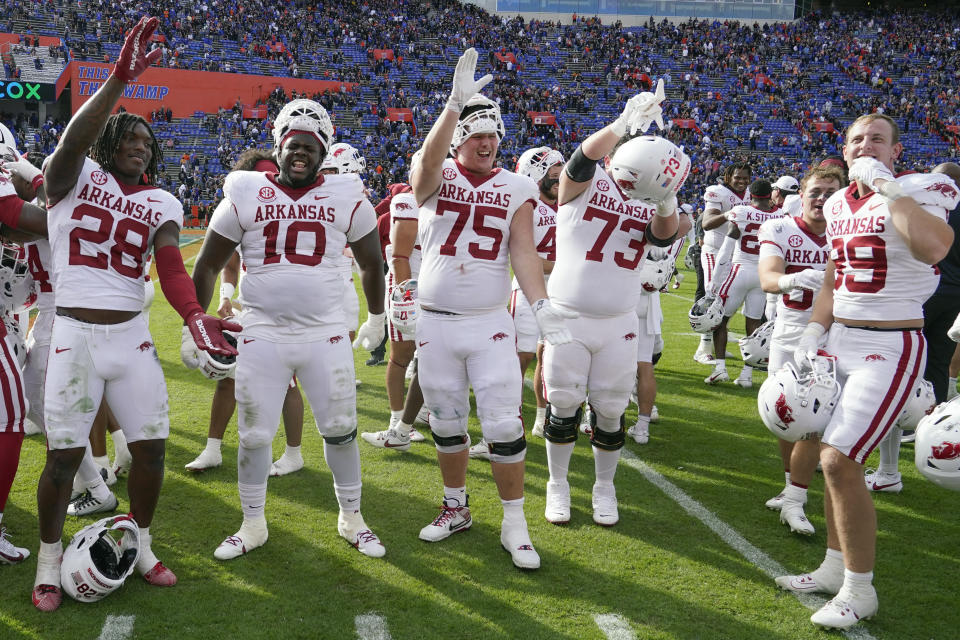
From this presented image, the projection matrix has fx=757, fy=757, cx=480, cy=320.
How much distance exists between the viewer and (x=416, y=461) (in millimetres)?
5461

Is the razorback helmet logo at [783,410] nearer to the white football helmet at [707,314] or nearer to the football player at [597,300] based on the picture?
the football player at [597,300]

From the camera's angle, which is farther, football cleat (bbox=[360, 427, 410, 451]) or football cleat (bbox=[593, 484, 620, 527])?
football cleat (bbox=[360, 427, 410, 451])

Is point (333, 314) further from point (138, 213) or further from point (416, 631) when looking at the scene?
point (416, 631)

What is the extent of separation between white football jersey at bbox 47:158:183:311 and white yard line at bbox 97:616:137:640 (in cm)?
135

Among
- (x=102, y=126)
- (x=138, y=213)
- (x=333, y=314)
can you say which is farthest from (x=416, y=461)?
(x=102, y=126)

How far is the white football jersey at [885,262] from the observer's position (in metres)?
3.34

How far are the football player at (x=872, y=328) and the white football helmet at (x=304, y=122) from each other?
2.52 m

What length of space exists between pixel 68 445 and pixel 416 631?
173 centimetres

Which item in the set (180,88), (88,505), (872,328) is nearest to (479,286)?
(872,328)

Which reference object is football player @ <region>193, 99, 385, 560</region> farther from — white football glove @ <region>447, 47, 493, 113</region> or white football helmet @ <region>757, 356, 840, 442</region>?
white football helmet @ <region>757, 356, 840, 442</region>

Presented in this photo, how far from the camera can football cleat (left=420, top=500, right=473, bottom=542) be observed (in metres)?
4.14

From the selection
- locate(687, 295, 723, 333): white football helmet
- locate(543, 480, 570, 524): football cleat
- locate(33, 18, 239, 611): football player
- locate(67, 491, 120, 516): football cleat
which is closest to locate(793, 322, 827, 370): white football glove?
locate(543, 480, 570, 524): football cleat

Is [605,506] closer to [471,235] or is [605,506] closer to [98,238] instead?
[471,235]

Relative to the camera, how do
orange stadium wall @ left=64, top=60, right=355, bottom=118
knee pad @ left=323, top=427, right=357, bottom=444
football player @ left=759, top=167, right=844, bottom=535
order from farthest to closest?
orange stadium wall @ left=64, top=60, right=355, bottom=118, football player @ left=759, top=167, right=844, bottom=535, knee pad @ left=323, top=427, right=357, bottom=444
